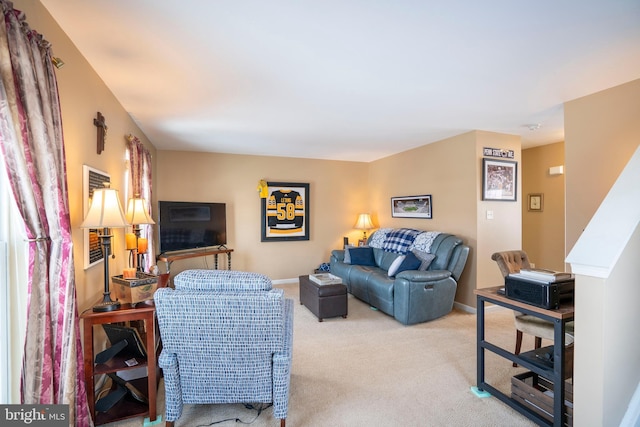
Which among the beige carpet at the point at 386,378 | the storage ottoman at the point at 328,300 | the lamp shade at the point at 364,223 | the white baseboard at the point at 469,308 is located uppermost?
the lamp shade at the point at 364,223

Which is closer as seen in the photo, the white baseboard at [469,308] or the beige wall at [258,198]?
the white baseboard at [469,308]

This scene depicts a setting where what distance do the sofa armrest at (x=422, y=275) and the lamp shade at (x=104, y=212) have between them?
2881 mm

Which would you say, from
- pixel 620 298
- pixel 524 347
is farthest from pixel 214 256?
pixel 620 298

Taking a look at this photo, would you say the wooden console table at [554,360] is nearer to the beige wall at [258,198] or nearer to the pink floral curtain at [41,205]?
the pink floral curtain at [41,205]

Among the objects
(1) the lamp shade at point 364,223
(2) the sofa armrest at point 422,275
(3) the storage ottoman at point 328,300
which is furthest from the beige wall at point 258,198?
(2) the sofa armrest at point 422,275

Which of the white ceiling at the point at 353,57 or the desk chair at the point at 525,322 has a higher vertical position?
the white ceiling at the point at 353,57

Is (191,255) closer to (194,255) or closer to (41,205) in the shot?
(194,255)

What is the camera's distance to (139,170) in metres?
3.67

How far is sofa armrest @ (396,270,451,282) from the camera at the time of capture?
3564mm

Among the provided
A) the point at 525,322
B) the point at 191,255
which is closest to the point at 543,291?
the point at 525,322

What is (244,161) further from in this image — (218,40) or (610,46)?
(610,46)

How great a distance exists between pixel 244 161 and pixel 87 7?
160 inches

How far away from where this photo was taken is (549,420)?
6.18ft

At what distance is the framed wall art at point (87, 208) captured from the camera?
85.7 inches
